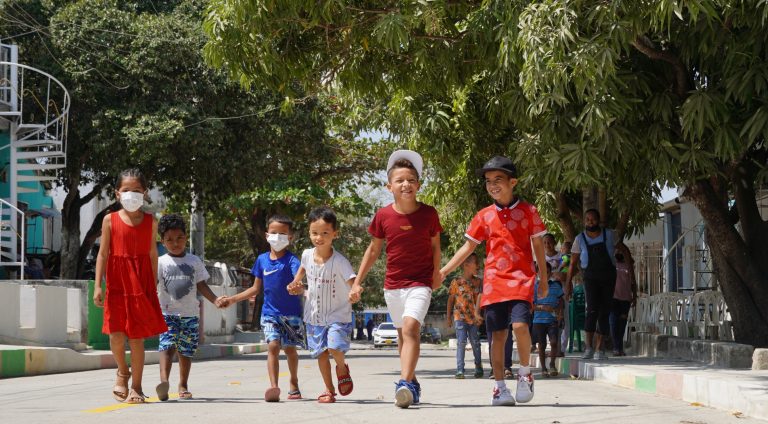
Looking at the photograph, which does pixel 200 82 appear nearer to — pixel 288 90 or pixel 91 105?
pixel 91 105

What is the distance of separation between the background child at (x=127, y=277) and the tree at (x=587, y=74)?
3878mm

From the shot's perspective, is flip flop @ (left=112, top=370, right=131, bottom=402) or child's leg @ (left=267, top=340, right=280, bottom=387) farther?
child's leg @ (left=267, top=340, right=280, bottom=387)

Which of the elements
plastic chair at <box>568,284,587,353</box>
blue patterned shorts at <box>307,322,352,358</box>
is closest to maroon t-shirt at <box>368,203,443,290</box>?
blue patterned shorts at <box>307,322,352,358</box>

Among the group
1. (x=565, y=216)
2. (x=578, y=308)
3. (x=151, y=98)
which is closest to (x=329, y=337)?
(x=578, y=308)

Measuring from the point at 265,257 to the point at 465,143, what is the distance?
7926 millimetres

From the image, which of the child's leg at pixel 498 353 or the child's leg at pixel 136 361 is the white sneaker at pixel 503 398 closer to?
the child's leg at pixel 498 353

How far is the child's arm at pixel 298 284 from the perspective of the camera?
28.8ft

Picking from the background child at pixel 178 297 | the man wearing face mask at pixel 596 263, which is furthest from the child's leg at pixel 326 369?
the man wearing face mask at pixel 596 263

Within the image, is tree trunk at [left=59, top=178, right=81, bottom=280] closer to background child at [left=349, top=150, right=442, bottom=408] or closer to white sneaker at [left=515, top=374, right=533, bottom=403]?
background child at [left=349, top=150, right=442, bottom=408]

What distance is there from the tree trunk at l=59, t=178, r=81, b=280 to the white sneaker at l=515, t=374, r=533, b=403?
22.4 metres

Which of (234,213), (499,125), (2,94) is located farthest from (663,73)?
(234,213)

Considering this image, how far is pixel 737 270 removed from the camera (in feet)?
41.7

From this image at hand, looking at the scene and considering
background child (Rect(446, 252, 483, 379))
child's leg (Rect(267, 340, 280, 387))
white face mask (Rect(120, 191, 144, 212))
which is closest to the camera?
white face mask (Rect(120, 191, 144, 212))

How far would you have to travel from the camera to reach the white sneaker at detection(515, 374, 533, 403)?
827cm
